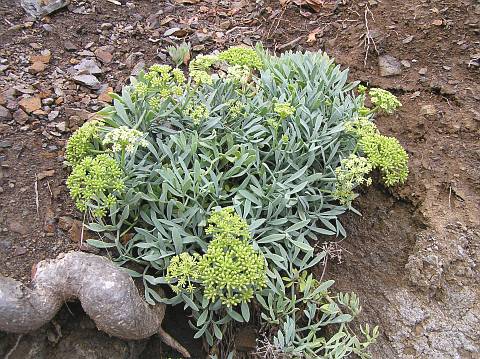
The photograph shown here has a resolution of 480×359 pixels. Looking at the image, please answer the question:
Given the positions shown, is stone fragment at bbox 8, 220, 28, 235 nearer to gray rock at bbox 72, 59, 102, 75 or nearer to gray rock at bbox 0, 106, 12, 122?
gray rock at bbox 0, 106, 12, 122

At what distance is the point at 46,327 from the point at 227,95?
1.72m

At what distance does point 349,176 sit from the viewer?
3.04 meters

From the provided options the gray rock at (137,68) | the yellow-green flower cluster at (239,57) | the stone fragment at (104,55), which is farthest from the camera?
the stone fragment at (104,55)

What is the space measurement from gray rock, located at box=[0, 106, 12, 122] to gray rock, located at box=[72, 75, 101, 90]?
1.94 ft

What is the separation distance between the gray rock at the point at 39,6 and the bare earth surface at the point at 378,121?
2.7 inches

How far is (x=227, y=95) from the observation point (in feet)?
11.3

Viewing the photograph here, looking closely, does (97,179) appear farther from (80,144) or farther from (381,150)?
(381,150)

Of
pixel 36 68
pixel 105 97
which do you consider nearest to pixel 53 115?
pixel 105 97

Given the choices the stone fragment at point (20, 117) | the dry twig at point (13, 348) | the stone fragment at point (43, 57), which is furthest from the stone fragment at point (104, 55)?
the dry twig at point (13, 348)

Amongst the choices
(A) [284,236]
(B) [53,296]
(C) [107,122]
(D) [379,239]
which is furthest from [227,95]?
(B) [53,296]

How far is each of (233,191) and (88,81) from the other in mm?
1623

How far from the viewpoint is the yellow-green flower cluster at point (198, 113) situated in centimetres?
312

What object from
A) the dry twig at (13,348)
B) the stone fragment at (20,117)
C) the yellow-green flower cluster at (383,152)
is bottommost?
the dry twig at (13,348)

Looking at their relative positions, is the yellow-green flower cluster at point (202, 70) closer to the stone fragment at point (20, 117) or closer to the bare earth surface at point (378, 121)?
the bare earth surface at point (378, 121)
